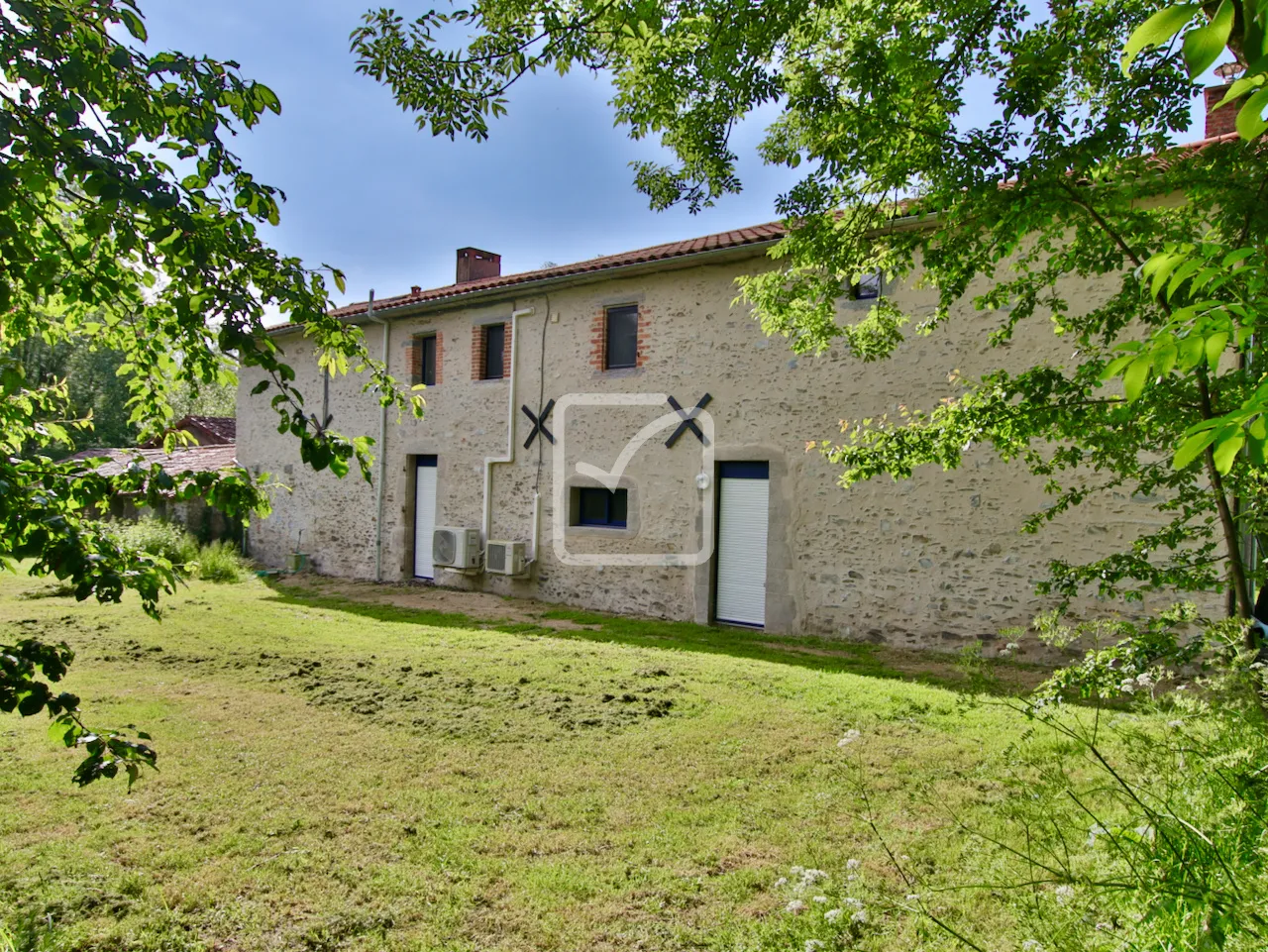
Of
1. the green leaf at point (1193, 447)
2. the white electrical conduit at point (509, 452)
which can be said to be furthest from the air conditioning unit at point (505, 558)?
the green leaf at point (1193, 447)

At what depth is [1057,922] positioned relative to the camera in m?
2.09

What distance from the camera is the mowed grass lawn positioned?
2.78 meters

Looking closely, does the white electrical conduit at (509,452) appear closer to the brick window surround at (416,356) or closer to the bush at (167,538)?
the brick window surround at (416,356)

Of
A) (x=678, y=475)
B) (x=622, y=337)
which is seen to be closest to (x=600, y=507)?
(x=678, y=475)

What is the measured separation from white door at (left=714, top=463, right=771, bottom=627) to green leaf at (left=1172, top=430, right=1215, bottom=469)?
8119mm

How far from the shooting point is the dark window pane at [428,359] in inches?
530

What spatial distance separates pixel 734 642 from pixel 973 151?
20.0 feet

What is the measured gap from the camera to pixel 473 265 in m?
15.5

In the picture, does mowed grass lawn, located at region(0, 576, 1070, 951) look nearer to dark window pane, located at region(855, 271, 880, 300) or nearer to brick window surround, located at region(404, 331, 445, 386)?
dark window pane, located at region(855, 271, 880, 300)

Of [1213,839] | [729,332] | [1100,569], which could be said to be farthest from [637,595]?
[1213,839]

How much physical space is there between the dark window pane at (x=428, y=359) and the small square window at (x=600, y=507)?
409 centimetres

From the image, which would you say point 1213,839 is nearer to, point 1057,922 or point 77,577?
point 1057,922

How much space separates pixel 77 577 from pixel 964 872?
3294 millimetres

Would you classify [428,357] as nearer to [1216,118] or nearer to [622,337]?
[622,337]
